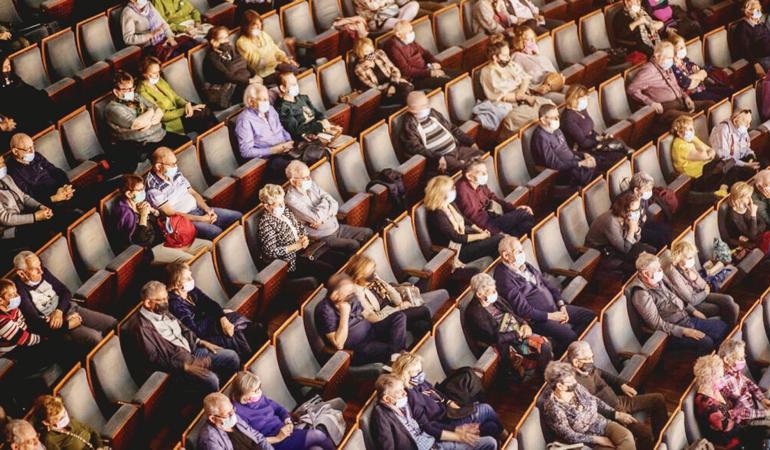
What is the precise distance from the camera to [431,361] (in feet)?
11.7

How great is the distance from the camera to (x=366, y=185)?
439 centimetres

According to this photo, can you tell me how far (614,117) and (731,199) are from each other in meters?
0.90

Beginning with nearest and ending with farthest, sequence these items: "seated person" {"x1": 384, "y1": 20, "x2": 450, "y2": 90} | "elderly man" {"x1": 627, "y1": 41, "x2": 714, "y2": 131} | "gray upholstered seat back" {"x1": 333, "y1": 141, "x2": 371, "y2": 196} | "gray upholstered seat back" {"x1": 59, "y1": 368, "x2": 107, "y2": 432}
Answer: "gray upholstered seat back" {"x1": 59, "y1": 368, "x2": 107, "y2": 432} < "gray upholstered seat back" {"x1": 333, "y1": 141, "x2": 371, "y2": 196} < "seated person" {"x1": 384, "y1": 20, "x2": 450, "y2": 90} < "elderly man" {"x1": 627, "y1": 41, "x2": 714, "y2": 131}

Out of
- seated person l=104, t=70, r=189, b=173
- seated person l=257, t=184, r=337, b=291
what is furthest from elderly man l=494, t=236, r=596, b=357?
seated person l=104, t=70, r=189, b=173

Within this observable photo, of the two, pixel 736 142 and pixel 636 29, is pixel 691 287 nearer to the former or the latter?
pixel 736 142

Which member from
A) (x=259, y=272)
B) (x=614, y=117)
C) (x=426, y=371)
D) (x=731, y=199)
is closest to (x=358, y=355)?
(x=426, y=371)

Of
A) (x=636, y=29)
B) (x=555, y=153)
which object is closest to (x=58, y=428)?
(x=555, y=153)

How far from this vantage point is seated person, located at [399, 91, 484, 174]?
452 cm

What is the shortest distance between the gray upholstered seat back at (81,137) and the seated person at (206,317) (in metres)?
0.92

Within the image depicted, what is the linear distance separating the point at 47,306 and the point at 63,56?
1499 mm

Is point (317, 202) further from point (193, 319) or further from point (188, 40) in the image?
point (188, 40)

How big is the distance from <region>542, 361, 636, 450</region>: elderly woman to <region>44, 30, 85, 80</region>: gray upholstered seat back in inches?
94.1

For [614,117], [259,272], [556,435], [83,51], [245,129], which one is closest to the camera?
[556,435]

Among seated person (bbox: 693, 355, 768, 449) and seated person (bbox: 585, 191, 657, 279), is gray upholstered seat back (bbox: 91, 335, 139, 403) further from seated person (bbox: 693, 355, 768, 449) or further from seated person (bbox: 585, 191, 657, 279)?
seated person (bbox: 585, 191, 657, 279)
